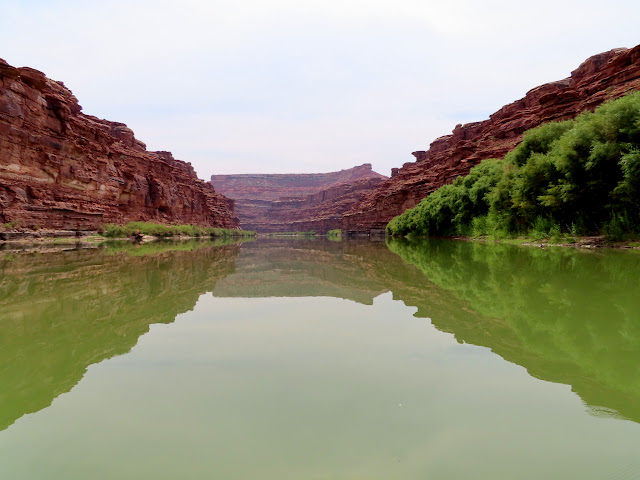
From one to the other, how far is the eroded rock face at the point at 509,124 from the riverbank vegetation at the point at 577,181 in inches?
404

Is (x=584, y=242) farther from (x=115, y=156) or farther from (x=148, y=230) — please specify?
(x=115, y=156)

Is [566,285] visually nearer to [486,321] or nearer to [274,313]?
[486,321]

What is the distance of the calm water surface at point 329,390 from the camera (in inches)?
64.2

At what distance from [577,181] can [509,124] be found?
33.4m

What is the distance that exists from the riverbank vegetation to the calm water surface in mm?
8878

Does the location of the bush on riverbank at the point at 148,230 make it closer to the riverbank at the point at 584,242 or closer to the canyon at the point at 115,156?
the canyon at the point at 115,156

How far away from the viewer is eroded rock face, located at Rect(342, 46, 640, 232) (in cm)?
2564

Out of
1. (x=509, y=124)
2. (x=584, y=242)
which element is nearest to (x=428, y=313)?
(x=584, y=242)

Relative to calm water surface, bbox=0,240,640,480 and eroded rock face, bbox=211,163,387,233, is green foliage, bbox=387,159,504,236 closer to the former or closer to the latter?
calm water surface, bbox=0,240,640,480

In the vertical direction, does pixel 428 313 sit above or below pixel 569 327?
below

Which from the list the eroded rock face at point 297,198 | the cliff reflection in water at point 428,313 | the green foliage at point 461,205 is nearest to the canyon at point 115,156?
the green foliage at point 461,205

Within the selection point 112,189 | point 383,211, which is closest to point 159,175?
point 112,189

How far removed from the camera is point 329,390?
93.4 inches

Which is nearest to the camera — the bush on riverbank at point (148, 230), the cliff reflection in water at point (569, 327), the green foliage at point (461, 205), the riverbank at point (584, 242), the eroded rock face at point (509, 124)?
the cliff reflection in water at point (569, 327)
